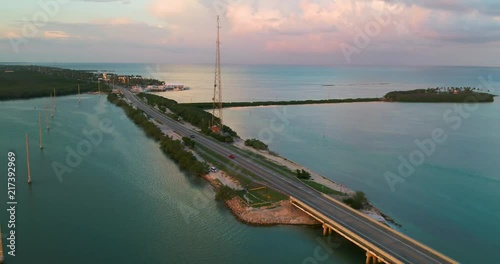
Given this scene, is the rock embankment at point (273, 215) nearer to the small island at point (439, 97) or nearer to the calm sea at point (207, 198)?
the calm sea at point (207, 198)

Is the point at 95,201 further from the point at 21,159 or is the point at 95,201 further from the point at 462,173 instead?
the point at 462,173

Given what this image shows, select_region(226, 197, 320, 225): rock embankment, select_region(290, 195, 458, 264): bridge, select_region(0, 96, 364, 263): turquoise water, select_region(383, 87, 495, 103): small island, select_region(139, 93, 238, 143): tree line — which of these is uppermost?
select_region(383, 87, 495, 103): small island

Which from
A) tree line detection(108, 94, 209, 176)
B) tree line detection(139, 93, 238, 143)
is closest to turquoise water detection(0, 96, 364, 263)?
tree line detection(108, 94, 209, 176)

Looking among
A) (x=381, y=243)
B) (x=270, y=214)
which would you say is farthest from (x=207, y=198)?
(x=381, y=243)

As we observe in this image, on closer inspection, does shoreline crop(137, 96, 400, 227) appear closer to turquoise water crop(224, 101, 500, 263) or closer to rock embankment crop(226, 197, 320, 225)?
rock embankment crop(226, 197, 320, 225)

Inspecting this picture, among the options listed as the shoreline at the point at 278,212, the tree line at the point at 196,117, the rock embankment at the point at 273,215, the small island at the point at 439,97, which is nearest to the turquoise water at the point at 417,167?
the shoreline at the point at 278,212
